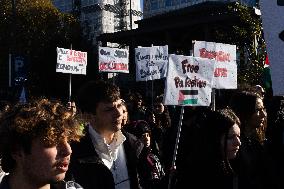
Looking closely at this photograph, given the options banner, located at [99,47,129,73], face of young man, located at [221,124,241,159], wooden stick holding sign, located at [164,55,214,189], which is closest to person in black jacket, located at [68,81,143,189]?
face of young man, located at [221,124,241,159]

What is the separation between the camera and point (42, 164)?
2215 millimetres

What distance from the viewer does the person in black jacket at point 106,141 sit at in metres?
3.39


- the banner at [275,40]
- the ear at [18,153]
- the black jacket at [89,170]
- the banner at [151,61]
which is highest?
the banner at [151,61]

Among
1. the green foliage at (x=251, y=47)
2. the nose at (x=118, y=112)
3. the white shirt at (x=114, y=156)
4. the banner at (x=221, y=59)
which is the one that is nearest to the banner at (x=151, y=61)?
the green foliage at (x=251, y=47)

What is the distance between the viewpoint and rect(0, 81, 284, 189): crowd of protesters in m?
2.23

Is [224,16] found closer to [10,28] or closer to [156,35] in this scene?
[156,35]

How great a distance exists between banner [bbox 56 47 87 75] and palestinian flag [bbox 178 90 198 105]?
7243 mm

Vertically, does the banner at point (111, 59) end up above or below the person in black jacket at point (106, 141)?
above

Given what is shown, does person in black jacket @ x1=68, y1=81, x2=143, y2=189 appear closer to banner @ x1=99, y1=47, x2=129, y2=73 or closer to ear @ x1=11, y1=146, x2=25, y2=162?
ear @ x1=11, y1=146, x2=25, y2=162

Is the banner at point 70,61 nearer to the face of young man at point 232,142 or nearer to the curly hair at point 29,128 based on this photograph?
the face of young man at point 232,142

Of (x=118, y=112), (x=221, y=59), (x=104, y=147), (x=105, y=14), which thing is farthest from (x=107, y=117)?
(x=105, y=14)

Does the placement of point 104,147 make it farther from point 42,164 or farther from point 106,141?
point 42,164

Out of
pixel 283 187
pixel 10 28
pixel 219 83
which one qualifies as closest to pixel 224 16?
pixel 10 28

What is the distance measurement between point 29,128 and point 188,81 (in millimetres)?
3678
